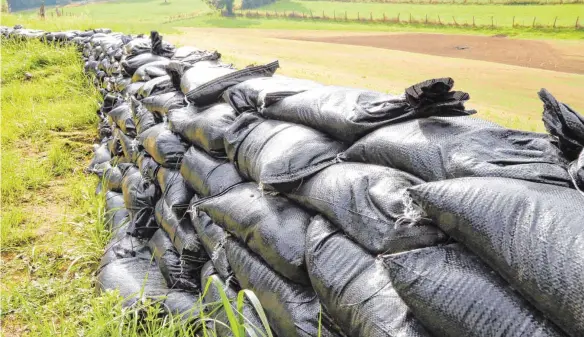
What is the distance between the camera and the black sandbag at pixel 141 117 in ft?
10.4

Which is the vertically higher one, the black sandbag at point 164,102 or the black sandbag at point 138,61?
the black sandbag at point 138,61

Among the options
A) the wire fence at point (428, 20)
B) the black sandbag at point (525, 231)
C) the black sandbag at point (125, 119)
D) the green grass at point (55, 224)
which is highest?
the wire fence at point (428, 20)

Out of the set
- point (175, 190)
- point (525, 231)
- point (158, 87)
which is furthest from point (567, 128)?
point (158, 87)

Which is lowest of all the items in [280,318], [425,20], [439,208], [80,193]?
[80,193]

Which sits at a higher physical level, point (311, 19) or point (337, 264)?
point (311, 19)

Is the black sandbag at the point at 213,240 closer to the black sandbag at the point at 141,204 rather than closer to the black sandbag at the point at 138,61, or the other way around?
the black sandbag at the point at 141,204

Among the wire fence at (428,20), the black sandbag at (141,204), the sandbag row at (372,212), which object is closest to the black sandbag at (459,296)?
the sandbag row at (372,212)

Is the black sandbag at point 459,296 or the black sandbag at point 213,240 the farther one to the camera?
the black sandbag at point 213,240

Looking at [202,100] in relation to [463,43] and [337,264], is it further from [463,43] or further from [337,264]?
[463,43]

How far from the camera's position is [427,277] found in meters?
0.99

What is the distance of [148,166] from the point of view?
2857 millimetres

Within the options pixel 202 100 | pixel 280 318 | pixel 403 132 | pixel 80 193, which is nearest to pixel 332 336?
pixel 280 318

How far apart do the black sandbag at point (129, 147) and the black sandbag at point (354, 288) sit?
7.51 ft

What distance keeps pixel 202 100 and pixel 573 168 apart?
Answer: 1925 millimetres
